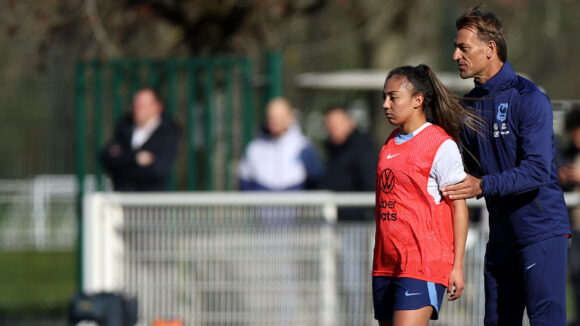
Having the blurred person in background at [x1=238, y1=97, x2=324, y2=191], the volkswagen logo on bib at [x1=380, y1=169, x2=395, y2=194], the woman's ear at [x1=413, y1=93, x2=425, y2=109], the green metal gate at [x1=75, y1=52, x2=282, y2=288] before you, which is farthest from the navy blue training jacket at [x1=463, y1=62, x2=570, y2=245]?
the green metal gate at [x1=75, y1=52, x2=282, y2=288]

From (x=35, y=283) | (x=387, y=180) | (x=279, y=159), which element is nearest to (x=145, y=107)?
(x=279, y=159)

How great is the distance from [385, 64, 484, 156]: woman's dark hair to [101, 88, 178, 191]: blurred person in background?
415 cm

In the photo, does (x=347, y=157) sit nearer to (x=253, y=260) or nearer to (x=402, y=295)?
(x=253, y=260)

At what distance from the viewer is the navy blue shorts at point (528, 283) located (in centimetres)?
531

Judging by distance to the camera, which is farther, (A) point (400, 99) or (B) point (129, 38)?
(B) point (129, 38)

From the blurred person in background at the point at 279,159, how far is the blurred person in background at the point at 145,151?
0.65 meters

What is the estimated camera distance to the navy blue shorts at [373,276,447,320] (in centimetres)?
518

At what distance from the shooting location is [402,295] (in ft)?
17.0

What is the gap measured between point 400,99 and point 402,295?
918 mm

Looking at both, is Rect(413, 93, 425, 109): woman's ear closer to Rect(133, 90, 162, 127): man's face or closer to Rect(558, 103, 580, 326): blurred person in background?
Rect(558, 103, 580, 326): blurred person in background

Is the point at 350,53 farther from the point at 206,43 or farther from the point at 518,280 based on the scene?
the point at 518,280

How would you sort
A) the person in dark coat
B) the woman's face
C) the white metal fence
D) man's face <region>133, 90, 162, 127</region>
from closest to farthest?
1. the woman's face
2. the white metal fence
3. man's face <region>133, 90, 162, 127</region>
4. the person in dark coat

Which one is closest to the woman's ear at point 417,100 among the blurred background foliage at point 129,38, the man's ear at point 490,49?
the man's ear at point 490,49

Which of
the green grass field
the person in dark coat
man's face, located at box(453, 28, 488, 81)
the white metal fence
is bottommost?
the green grass field
